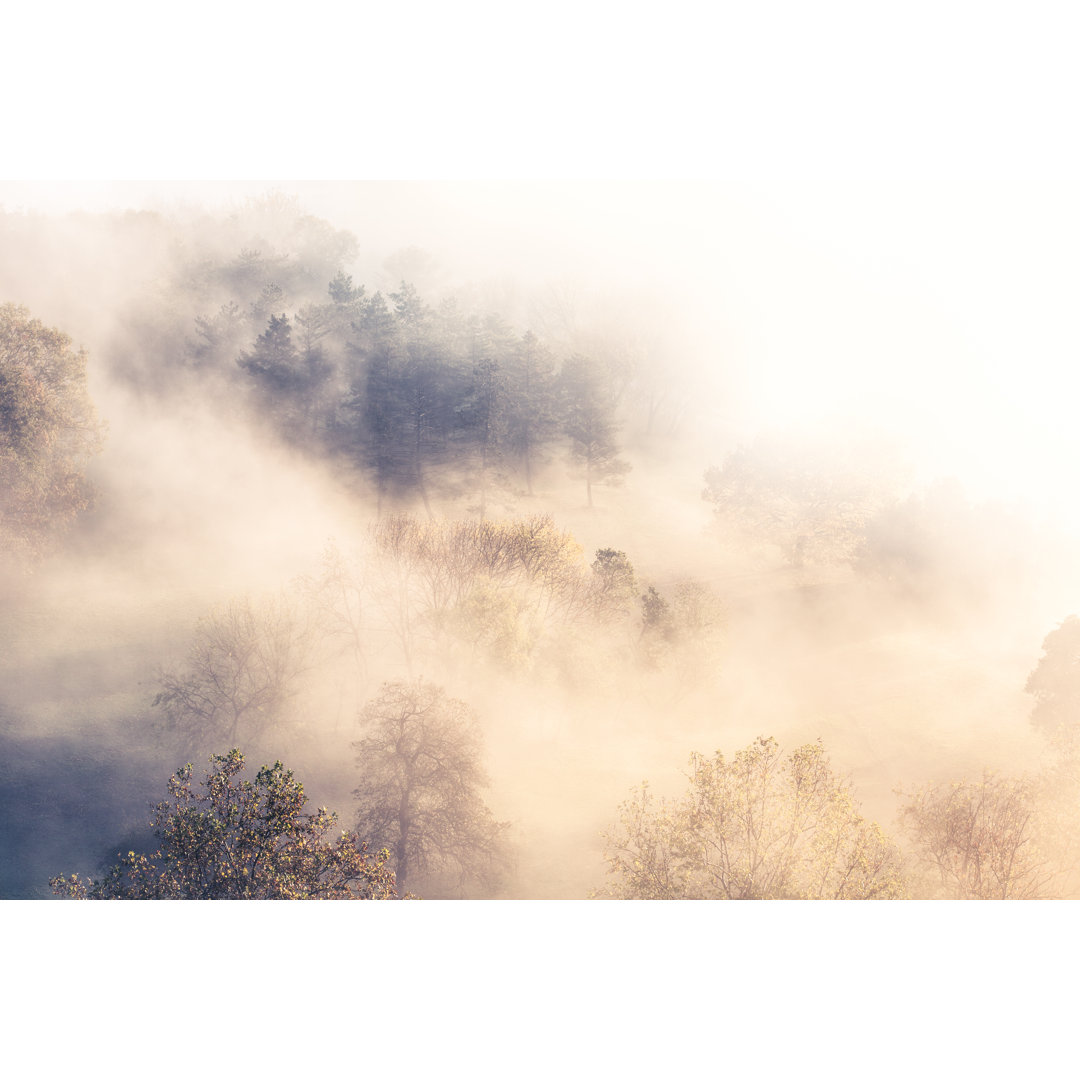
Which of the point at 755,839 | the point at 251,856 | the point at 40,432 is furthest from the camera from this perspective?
the point at 40,432

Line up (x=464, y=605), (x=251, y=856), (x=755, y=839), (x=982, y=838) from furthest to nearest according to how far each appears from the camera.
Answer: (x=464, y=605) < (x=755, y=839) < (x=982, y=838) < (x=251, y=856)

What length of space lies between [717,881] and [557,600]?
110 inches

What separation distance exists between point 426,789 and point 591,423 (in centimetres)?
372

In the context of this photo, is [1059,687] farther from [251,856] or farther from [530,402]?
[251,856]

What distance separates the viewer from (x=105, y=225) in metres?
5.55

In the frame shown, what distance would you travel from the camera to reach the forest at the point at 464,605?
4.82 m

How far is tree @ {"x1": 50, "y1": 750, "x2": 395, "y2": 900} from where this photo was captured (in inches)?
180

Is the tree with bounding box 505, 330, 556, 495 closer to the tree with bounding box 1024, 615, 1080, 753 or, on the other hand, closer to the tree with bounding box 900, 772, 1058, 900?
the tree with bounding box 900, 772, 1058, 900

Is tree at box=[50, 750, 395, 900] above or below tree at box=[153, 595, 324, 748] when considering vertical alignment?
below

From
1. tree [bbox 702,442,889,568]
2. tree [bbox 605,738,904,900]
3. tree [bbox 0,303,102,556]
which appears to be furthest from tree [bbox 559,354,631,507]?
tree [bbox 0,303,102,556]

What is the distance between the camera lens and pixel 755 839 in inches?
192

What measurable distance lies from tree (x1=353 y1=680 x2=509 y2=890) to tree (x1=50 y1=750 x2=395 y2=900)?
248 mm

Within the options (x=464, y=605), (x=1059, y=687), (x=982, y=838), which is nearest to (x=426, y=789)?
(x=464, y=605)
